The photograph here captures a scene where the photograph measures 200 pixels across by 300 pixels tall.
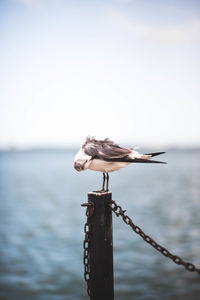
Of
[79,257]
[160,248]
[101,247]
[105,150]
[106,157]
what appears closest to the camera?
[160,248]

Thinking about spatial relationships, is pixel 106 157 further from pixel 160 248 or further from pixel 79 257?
pixel 79 257

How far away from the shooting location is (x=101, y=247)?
3.67 metres

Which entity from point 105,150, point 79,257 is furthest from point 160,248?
point 79,257

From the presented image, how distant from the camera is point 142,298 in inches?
405

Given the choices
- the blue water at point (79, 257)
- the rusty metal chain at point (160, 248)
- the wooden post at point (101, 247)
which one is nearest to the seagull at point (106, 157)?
the wooden post at point (101, 247)

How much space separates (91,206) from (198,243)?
13245 millimetres

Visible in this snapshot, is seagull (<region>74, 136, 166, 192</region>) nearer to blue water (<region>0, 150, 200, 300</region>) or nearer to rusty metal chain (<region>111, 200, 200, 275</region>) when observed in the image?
rusty metal chain (<region>111, 200, 200, 275</region>)

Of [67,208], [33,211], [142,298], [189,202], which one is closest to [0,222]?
[33,211]

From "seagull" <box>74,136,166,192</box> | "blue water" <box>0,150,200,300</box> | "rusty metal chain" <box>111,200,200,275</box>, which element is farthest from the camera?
"blue water" <box>0,150,200,300</box>

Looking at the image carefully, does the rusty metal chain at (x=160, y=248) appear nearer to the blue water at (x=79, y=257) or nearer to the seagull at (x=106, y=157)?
the seagull at (x=106, y=157)

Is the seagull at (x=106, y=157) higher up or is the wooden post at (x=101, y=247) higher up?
the seagull at (x=106, y=157)

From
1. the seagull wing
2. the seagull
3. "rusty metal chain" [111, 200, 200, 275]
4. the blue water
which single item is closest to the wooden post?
"rusty metal chain" [111, 200, 200, 275]

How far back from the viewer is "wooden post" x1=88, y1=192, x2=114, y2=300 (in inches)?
145

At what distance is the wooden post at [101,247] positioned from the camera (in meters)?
3.67
